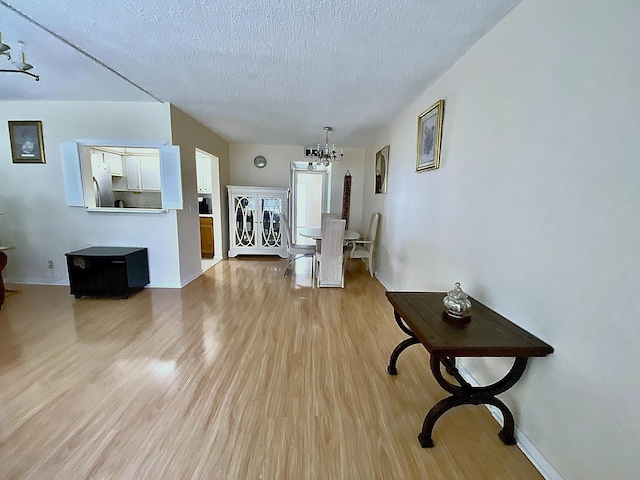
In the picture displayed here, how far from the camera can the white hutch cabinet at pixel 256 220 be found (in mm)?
5199

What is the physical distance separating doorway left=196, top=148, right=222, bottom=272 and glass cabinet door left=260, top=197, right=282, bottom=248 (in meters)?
0.82

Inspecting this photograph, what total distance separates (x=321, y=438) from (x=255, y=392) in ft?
1.74

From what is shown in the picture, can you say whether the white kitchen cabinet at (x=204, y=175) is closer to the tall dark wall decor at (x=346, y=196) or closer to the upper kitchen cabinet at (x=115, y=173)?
the upper kitchen cabinet at (x=115, y=173)

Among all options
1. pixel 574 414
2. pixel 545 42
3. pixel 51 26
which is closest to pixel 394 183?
pixel 545 42

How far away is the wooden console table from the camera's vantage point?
3.95ft

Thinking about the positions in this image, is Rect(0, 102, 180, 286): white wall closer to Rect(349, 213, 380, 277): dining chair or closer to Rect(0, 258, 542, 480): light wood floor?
Rect(0, 258, 542, 480): light wood floor

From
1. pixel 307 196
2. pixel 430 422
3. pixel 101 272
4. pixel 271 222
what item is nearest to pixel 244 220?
pixel 271 222

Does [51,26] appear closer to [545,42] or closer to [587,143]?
[545,42]

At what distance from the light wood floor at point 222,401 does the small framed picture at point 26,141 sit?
1850 mm

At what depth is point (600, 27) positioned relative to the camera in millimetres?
1021

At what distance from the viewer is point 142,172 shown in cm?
520

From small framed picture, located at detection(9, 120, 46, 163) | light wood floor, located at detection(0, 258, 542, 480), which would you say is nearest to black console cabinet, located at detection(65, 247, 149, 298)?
light wood floor, located at detection(0, 258, 542, 480)

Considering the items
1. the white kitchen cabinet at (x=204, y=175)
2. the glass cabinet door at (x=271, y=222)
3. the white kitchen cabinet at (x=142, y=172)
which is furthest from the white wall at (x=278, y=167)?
the white kitchen cabinet at (x=142, y=172)

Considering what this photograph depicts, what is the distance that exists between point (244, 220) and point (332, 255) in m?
2.36
